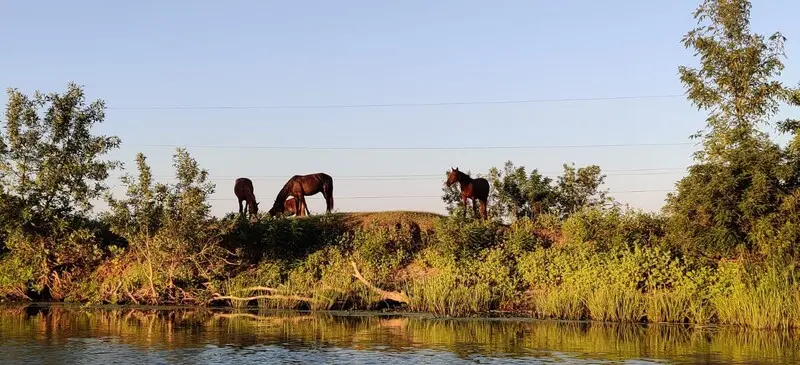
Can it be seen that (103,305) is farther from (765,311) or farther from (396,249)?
(765,311)

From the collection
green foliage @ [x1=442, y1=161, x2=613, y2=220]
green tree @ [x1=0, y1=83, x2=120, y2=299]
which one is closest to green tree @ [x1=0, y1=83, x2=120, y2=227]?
green tree @ [x1=0, y1=83, x2=120, y2=299]

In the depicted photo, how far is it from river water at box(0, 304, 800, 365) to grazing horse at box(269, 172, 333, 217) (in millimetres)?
11422

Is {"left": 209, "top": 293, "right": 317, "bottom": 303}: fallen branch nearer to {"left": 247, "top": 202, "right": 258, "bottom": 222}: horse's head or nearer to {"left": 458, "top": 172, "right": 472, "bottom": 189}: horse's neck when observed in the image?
{"left": 247, "top": 202, "right": 258, "bottom": 222}: horse's head

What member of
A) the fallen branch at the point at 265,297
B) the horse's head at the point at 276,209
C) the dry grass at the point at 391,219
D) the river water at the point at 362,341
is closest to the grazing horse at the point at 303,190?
the horse's head at the point at 276,209

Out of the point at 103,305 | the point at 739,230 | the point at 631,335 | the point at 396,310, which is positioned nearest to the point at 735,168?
the point at 739,230

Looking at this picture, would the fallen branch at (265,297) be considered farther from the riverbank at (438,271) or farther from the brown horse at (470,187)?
the brown horse at (470,187)

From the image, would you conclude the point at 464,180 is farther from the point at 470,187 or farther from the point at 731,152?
the point at 731,152

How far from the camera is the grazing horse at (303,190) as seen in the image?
3584 centimetres

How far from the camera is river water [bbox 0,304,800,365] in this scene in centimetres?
1591

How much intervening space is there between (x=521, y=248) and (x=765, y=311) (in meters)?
8.73

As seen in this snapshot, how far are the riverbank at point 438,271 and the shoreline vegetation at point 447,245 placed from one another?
0.18 ft

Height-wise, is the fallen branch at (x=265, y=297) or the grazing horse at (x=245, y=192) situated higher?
the grazing horse at (x=245, y=192)

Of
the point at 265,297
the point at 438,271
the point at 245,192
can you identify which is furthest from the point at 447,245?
the point at 245,192

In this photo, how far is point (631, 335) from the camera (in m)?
19.7
